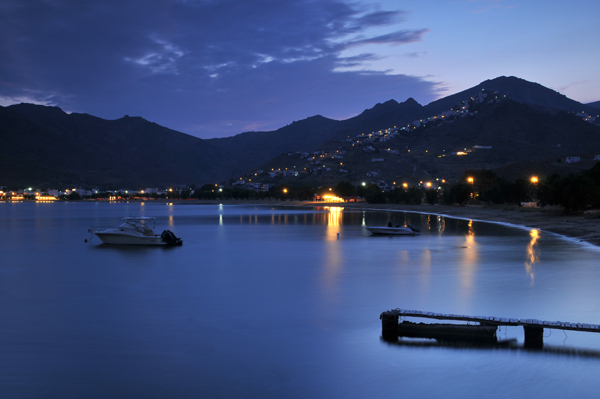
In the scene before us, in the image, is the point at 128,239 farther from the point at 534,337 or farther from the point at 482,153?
the point at 482,153

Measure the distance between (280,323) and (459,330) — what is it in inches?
206

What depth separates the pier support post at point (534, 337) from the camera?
10.9 m

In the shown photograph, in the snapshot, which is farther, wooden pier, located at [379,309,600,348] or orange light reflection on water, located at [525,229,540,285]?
orange light reflection on water, located at [525,229,540,285]

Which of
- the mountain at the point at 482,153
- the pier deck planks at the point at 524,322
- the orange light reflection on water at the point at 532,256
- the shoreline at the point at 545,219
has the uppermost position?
the mountain at the point at 482,153

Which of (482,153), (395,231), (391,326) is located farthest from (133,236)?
(482,153)

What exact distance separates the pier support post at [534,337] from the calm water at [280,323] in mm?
302

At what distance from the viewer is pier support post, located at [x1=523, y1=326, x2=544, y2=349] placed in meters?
10.9

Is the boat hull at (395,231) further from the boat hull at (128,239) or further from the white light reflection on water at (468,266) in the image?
the boat hull at (128,239)

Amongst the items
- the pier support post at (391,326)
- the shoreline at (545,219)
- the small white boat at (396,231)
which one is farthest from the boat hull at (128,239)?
the shoreline at (545,219)

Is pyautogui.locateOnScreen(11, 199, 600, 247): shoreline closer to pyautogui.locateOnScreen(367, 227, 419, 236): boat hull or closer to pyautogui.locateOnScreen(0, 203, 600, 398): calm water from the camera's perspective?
pyautogui.locateOnScreen(0, 203, 600, 398): calm water

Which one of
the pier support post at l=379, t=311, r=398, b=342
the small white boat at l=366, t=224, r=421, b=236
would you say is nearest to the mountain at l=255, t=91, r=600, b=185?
the small white boat at l=366, t=224, r=421, b=236

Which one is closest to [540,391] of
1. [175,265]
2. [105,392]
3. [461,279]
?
[105,392]

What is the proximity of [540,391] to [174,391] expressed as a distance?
6.98m

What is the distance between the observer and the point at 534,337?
36.0 ft
